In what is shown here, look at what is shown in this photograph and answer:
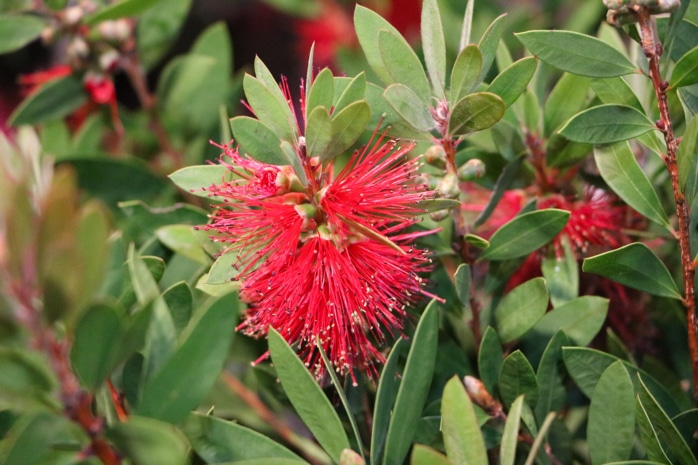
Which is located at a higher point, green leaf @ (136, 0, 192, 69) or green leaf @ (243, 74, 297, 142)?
green leaf @ (136, 0, 192, 69)

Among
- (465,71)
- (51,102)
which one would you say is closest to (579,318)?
(465,71)

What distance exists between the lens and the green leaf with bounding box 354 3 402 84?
0.75 meters

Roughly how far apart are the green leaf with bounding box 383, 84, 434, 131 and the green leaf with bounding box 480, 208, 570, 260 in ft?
0.47

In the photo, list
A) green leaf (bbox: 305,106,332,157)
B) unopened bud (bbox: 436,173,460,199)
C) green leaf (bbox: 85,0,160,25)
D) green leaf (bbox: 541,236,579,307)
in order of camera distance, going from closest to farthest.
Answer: green leaf (bbox: 305,106,332,157) < unopened bud (bbox: 436,173,460,199) < green leaf (bbox: 541,236,579,307) < green leaf (bbox: 85,0,160,25)

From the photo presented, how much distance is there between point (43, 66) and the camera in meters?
2.07

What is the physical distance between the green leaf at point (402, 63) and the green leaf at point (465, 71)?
36 mm

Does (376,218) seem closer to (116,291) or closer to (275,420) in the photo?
(116,291)

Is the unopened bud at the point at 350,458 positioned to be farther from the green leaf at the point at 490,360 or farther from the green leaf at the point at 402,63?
the green leaf at the point at 402,63

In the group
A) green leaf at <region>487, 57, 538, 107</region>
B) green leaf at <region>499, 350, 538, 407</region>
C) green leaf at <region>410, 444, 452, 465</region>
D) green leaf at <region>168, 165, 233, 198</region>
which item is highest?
green leaf at <region>487, 57, 538, 107</region>

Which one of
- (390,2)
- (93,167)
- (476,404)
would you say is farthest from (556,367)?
(390,2)

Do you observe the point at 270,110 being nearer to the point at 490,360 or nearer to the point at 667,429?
the point at 490,360

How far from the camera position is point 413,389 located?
657mm

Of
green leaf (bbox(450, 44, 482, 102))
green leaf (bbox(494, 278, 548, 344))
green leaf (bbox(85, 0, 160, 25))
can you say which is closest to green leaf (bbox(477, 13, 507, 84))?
green leaf (bbox(450, 44, 482, 102))

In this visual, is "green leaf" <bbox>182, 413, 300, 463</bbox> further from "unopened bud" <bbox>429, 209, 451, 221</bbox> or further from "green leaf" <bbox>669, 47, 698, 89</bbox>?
"green leaf" <bbox>669, 47, 698, 89</bbox>
